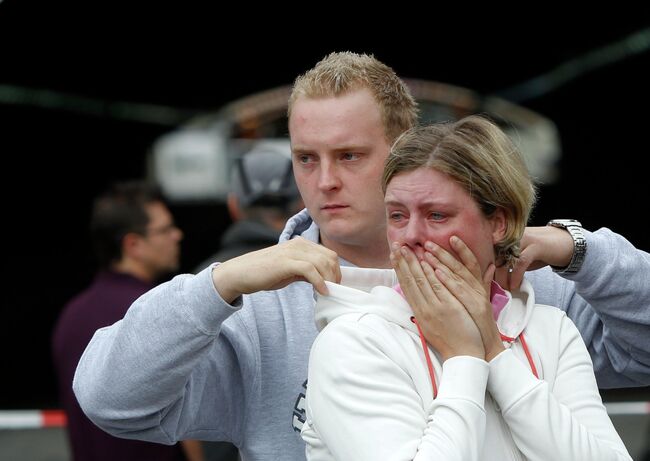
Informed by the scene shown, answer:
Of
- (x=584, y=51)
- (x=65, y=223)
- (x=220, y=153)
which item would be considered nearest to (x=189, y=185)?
(x=220, y=153)

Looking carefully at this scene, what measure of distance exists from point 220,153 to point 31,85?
2.30m

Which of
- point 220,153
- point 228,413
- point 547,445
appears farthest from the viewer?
point 220,153

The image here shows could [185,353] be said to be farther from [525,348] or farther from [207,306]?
[525,348]

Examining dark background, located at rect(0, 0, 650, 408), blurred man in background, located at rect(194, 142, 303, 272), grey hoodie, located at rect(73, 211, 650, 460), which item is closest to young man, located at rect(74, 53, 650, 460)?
grey hoodie, located at rect(73, 211, 650, 460)

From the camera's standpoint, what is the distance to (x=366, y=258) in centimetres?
271

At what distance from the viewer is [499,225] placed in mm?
2242

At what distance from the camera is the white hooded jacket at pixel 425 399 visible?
199 cm

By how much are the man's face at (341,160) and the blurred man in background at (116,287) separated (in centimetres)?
210

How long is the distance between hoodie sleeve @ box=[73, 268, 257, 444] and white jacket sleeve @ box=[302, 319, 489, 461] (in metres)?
0.32

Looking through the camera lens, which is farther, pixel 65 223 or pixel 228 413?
pixel 65 223

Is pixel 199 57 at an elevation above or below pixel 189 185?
above

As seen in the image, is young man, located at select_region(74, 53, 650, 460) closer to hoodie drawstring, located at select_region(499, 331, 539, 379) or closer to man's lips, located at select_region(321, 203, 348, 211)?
man's lips, located at select_region(321, 203, 348, 211)

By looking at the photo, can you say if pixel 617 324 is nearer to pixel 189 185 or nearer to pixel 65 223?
pixel 189 185

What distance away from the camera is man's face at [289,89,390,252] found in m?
2.57
